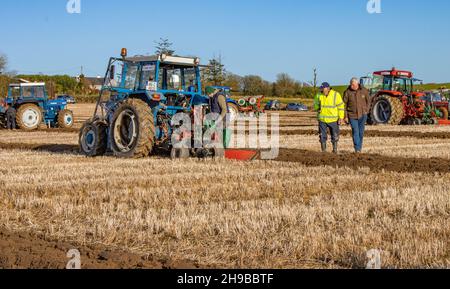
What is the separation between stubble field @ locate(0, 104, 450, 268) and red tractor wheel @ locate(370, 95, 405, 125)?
44.0ft

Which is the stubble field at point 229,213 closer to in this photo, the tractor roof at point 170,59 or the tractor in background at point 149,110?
the tractor in background at point 149,110

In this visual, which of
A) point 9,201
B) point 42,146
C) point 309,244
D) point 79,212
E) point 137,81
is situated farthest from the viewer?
point 42,146

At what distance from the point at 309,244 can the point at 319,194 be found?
8.68 ft

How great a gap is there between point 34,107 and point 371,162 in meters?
17.3

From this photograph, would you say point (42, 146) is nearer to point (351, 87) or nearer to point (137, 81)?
point (137, 81)

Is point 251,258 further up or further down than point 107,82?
further down

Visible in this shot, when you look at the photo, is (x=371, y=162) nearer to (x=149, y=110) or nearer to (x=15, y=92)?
(x=149, y=110)

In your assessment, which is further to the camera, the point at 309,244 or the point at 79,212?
the point at 79,212

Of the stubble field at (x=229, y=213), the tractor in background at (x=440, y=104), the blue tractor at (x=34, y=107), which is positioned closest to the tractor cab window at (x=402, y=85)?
the tractor in background at (x=440, y=104)

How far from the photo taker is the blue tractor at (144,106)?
1225 cm

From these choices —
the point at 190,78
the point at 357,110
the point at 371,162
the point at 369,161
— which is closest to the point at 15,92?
the point at 190,78

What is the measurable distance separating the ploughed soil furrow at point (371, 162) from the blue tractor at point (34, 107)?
15.2m
